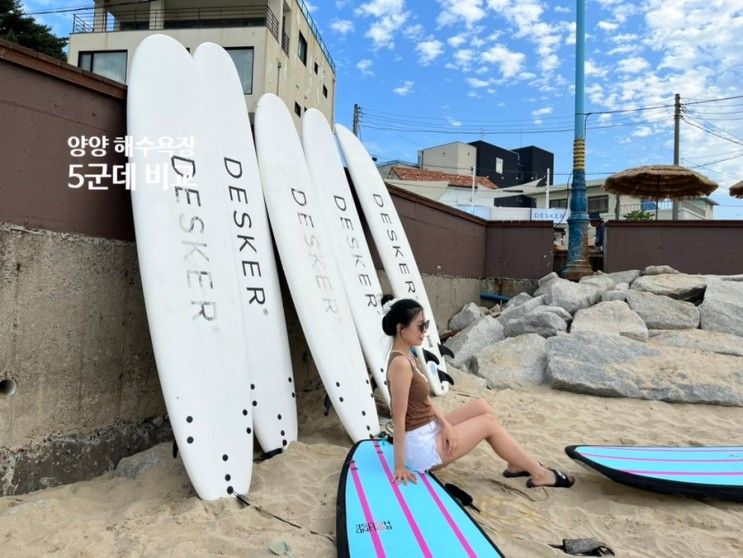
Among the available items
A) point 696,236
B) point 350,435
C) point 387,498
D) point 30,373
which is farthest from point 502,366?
point 696,236

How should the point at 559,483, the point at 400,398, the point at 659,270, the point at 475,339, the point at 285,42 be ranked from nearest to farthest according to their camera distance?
the point at 400,398, the point at 559,483, the point at 475,339, the point at 659,270, the point at 285,42

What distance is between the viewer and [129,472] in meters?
2.87

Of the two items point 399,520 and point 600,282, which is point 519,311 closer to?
point 600,282

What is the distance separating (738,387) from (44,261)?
200 inches

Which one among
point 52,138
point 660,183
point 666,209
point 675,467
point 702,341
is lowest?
point 675,467

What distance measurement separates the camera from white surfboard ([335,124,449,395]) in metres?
5.10

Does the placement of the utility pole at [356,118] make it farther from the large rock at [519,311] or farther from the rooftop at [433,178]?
the large rock at [519,311]

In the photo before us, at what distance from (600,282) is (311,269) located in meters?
4.78

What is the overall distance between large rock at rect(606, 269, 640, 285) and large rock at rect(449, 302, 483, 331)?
2115 mm

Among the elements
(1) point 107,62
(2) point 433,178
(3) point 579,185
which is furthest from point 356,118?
(3) point 579,185

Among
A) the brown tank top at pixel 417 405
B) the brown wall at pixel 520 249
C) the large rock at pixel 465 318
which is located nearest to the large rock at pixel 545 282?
the brown wall at pixel 520 249

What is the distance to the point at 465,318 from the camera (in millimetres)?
6773

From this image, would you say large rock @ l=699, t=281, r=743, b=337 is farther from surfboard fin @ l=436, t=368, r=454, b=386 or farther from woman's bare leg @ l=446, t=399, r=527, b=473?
woman's bare leg @ l=446, t=399, r=527, b=473

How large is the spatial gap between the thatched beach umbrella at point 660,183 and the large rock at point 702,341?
449 centimetres
